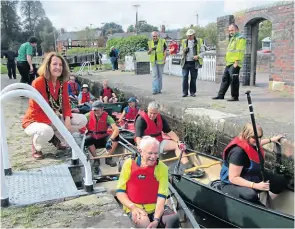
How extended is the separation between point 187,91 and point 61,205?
6.18 meters

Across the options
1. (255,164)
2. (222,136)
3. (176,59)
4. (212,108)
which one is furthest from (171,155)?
(176,59)

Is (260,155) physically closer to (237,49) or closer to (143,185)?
(143,185)

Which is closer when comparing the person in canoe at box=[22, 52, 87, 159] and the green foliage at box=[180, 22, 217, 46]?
the person in canoe at box=[22, 52, 87, 159]

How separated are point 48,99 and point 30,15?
56.5 m

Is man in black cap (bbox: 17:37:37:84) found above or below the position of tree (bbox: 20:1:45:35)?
below

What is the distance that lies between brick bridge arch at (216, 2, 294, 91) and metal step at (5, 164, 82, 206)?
6956mm

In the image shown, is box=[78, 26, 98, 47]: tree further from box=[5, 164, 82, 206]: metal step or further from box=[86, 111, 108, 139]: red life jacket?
box=[5, 164, 82, 206]: metal step

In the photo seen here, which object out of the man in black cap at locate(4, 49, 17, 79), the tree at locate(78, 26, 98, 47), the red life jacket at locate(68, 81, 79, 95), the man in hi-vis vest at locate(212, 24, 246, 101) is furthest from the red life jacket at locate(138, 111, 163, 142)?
the tree at locate(78, 26, 98, 47)

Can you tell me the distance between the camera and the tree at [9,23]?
50438 millimetres

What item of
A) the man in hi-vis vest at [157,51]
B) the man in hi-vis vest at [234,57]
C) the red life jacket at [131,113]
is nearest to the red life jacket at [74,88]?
the man in hi-vis vest at [157,51]

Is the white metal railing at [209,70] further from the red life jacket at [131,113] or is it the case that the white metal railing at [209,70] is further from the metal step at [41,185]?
the metal step at [41,185]

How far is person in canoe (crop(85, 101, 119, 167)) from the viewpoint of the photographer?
19.9ft

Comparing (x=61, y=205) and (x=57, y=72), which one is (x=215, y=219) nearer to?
(x=61, y=205)

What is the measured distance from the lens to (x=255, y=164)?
4.05 meters
